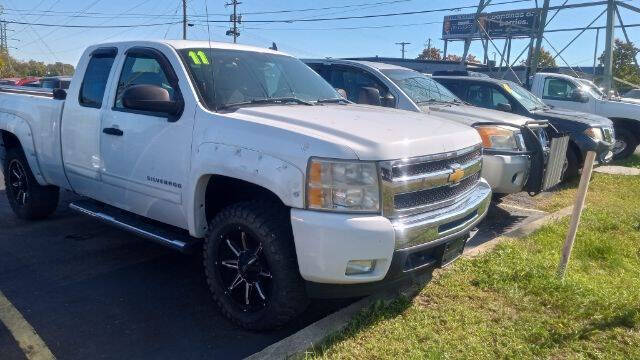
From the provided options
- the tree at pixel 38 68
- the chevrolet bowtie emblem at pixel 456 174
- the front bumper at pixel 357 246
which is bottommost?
the tree at pixel 38 68

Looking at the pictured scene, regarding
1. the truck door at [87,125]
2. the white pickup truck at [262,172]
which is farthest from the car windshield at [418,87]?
the truck door at [87,125]

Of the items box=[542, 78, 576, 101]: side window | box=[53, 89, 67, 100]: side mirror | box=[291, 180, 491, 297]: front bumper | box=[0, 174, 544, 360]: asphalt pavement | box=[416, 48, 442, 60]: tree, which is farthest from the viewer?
box=[416, 48, 442, 60]: tree

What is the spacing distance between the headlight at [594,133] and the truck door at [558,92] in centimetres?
382

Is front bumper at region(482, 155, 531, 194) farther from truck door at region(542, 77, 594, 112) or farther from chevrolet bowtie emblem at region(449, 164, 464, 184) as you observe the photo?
truck door at region(542, 77, 594, 112)

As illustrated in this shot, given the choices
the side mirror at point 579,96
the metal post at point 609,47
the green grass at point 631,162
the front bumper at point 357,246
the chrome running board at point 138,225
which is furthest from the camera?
the metal post at point 609,47

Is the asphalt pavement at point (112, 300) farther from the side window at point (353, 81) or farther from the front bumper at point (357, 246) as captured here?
the side window at point (353, 81)

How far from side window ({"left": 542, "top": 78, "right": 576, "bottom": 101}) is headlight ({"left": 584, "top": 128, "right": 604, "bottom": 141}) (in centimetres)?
400

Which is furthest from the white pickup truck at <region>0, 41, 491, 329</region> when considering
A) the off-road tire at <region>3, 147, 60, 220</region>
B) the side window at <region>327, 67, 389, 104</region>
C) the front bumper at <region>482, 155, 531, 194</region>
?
the side window at <region>327, 67, 389, 104</region>

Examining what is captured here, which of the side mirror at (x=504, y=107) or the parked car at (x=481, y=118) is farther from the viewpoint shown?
the side mirror at (x=504, y=107)

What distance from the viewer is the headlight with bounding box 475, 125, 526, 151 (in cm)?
595

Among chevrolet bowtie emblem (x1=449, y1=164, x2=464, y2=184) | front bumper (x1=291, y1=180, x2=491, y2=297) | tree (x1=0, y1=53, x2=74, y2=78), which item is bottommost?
tree (x1=0, y1=53, x2=74, y2=78)

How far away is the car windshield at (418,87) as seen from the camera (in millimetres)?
7297

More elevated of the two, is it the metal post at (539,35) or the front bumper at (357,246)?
the metal post at (539,35)

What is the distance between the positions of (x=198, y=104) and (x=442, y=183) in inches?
69.3
